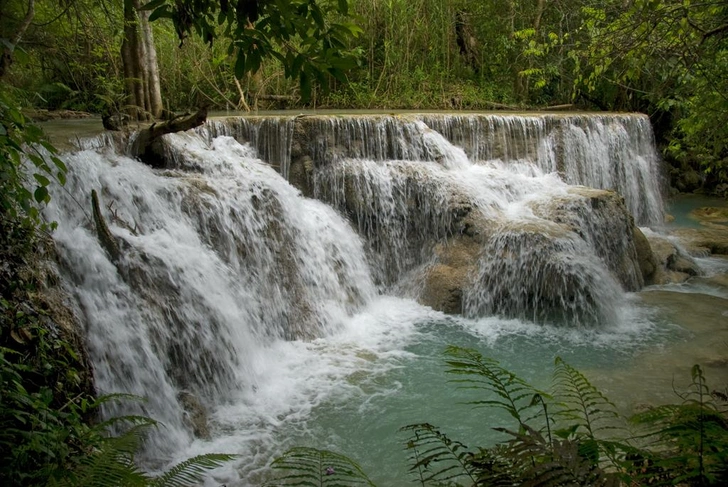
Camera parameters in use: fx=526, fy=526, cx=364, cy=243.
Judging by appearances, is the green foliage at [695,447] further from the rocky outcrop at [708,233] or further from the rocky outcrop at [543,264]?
the rocky outcrop at [708,233]

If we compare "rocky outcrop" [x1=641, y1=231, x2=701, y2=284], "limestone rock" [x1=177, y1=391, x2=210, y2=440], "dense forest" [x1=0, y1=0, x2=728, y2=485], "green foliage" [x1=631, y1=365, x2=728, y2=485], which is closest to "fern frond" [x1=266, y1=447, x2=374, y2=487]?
"dense forest" [x1=0, y1=0, x2=728, y2=485]

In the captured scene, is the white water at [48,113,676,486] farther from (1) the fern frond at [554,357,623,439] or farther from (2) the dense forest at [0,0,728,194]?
(2) the dense forest at [0,0,728,194]

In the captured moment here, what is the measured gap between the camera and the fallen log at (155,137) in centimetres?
609

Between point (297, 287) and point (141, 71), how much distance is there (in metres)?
4.24

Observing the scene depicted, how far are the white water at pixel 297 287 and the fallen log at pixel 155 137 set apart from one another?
0.24m

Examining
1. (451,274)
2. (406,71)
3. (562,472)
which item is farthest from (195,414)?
(406,71)

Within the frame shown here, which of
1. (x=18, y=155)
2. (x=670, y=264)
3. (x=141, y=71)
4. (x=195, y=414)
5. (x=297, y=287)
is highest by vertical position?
(x=141, y=71)

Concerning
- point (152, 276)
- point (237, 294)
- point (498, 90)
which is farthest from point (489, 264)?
point (498, 90)

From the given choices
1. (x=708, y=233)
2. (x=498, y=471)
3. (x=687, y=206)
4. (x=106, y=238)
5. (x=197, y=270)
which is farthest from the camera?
(x=687, y=206)

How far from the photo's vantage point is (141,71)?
8062 mm

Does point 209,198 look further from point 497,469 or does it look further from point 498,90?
point 498,90

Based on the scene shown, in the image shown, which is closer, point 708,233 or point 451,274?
point 451,274

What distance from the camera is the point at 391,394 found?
205 inches

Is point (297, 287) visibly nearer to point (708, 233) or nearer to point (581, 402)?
point (581, 402)
